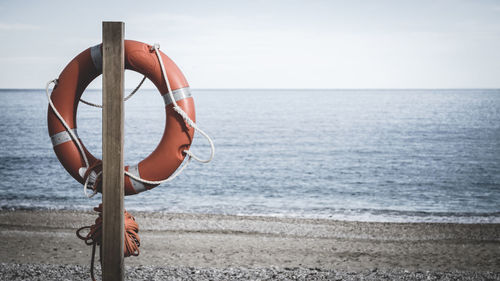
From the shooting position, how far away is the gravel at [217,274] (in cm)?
463

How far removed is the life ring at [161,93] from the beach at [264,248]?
172 centimetres

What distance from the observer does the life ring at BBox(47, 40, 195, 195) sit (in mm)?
3268

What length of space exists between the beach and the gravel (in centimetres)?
1

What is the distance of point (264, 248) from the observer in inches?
258

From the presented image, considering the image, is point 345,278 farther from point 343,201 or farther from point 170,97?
point 343,201

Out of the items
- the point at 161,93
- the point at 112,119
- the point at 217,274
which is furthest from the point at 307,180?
the point at 112,119

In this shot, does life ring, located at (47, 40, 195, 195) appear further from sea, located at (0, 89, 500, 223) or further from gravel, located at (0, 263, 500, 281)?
sea, located at (0, 89, 500, 223)

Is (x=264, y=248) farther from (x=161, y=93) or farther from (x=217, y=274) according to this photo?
(x=161, y=93)

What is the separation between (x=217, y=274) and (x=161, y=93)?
2301 millimetres

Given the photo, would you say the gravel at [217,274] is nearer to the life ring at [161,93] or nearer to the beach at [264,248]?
the beach at [264,248]

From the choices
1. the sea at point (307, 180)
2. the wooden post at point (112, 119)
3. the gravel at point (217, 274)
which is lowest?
the sea at point (307, 180)

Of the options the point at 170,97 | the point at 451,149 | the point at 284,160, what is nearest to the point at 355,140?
the point at 451,149

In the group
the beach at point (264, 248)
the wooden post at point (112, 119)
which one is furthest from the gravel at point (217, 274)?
the wooden post at point (112, 119)

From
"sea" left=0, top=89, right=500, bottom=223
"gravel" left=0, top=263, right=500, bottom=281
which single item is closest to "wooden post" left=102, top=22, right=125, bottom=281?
"gravel" left=0, top=263, right=500, bottom=281
